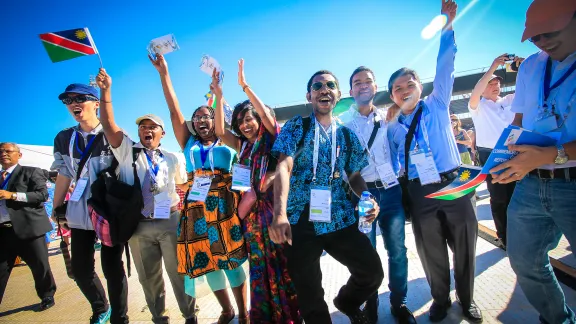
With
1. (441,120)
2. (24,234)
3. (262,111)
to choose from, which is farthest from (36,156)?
(441,120)

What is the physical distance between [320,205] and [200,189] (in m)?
1.18

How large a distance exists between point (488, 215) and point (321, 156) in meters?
4.74

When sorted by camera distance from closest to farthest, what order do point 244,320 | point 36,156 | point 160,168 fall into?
point 244,320 → point 160,168 → point 36,156

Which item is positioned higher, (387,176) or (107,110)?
(107,110)

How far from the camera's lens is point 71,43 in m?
2.44

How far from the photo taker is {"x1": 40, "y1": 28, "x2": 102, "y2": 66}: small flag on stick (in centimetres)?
244

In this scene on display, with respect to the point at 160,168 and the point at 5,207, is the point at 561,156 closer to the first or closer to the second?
the point at 160,168

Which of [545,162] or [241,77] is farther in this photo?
[241,77]

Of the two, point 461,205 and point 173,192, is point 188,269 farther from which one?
point 461,205

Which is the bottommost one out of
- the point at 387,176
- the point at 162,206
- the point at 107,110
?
the point at 162,206

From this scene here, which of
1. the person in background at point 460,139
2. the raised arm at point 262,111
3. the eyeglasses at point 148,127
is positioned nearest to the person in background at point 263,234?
the raised arm at point 262,111

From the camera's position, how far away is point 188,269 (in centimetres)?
224

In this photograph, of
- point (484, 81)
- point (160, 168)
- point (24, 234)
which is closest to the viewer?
point (160, 168)

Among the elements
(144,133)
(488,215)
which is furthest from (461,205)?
(488,215)
